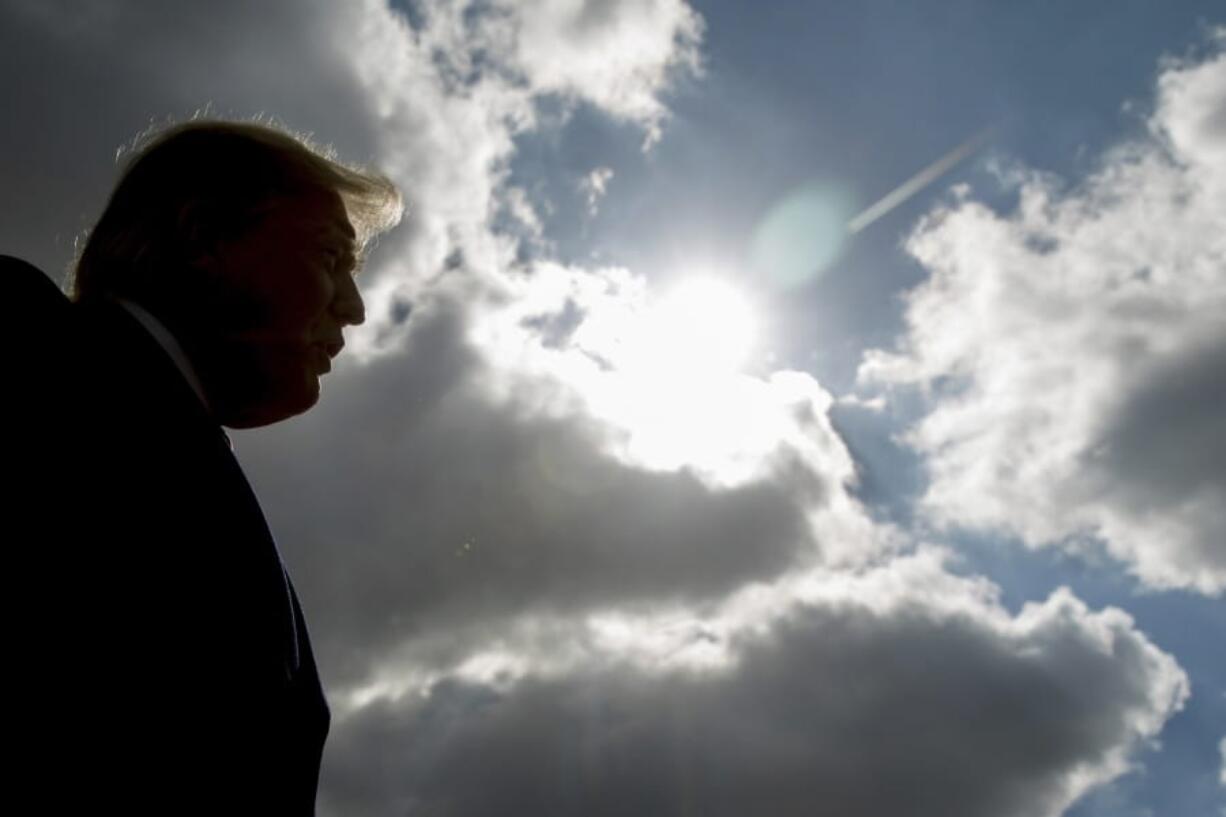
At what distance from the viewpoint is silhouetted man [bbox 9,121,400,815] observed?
7.38 ft

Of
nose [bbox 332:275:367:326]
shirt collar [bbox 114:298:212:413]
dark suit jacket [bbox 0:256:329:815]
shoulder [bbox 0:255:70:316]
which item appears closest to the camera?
dark suit jacket [bbox 0:256:329:815]

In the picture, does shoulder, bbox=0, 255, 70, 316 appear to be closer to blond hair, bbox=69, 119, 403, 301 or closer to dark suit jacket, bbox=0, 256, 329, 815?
dark suit jacket, bbox=0, 256, 329, 815

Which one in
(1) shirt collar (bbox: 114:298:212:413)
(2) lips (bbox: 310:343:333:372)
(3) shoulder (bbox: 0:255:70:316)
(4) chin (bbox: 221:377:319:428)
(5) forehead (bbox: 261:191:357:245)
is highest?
(5) forehead (bbox: 261:191:357:245)

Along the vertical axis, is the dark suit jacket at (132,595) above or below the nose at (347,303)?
below

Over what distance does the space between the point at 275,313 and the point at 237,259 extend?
0.27 metres

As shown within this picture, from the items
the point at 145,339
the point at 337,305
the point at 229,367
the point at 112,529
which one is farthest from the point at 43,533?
the point at 337,305

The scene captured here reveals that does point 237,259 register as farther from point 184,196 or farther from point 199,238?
point 184,196

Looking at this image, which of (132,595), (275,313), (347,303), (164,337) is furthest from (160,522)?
(347,303)

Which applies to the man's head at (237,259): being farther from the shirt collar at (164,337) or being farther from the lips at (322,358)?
the shirt collar at (164,337)

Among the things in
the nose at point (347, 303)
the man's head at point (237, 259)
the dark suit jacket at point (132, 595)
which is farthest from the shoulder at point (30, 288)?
the nose at point (347, 303)

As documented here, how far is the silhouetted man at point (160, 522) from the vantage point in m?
2.25

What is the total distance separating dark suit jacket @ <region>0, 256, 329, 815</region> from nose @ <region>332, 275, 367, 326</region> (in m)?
1.16

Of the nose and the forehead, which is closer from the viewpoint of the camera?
the forehead

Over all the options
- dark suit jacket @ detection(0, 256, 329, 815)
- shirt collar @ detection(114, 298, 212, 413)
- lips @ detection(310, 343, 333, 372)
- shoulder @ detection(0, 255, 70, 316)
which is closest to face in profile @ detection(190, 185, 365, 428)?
lips @ detection(310, 343, 333, 372)
